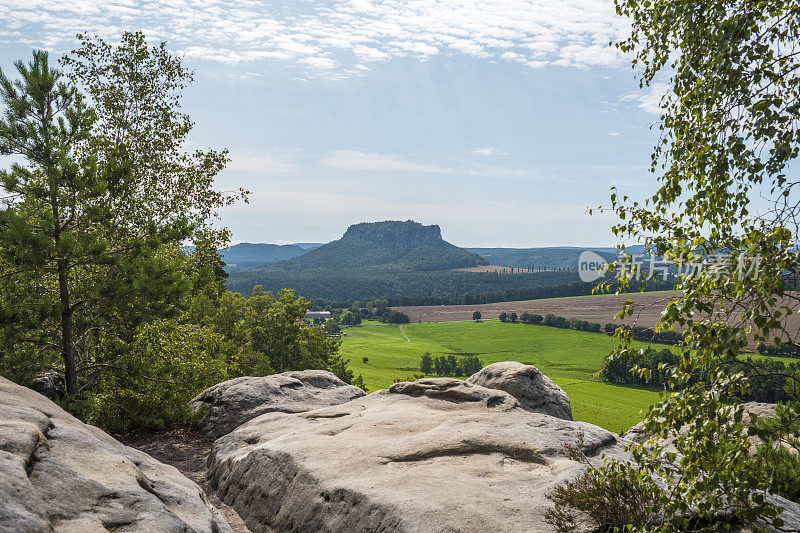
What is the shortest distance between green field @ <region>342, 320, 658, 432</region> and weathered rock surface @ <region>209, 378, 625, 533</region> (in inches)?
2387

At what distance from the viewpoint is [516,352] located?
423 ft

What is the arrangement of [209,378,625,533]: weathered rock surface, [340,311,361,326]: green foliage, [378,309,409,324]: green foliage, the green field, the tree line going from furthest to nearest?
[378,309,409,324]: green foliage → [340,311,361,326]: green foliage → the green field → the tree line → [209,378,625,533]: weathered rock surface

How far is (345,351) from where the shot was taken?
128875 mm

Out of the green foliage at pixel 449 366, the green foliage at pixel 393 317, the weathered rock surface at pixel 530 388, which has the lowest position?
the green foliage at pixel 449 366

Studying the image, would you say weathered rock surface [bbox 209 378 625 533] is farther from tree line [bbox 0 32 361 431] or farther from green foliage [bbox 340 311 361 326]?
green foliage [bbox 340 311 361 326]

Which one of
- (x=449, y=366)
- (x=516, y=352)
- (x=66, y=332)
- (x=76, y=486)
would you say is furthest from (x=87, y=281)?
(x=516, y=352)

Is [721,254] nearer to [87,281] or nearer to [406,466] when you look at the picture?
[406,466]

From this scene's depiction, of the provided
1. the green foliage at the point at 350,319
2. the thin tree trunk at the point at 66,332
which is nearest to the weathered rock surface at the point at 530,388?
the thin tree trunk at the point at 66,332

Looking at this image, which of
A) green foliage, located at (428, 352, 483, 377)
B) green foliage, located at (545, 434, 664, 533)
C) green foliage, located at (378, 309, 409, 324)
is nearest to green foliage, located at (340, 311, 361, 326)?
green foliage, located at (378, 309, 409, 324)

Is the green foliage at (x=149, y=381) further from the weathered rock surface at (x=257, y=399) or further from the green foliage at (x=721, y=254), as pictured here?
the green foliage at (x=721, y=254)

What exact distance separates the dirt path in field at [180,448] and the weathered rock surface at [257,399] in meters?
0.61

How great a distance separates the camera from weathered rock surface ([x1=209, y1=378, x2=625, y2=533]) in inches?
345

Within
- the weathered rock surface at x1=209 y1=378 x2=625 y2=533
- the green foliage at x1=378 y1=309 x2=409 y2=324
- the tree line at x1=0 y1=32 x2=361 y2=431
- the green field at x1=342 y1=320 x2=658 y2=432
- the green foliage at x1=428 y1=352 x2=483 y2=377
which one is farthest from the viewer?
the green foliage at x1=378 y1=309 x2=409 y2=324

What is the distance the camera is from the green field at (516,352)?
82250mm
